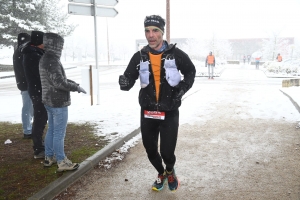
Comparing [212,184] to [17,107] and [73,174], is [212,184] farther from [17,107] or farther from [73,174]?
Result: [17,107]

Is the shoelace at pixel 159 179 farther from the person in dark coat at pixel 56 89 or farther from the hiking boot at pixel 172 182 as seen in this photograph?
the person in dark coat at pixel 56 89

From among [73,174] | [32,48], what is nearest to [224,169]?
[73,174]

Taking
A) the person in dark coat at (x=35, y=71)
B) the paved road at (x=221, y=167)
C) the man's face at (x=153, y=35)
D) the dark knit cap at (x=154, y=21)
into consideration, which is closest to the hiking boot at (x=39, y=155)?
the person in dark coat at (x=35, y=71)

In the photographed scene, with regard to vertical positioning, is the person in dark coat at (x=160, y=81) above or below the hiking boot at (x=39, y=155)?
above

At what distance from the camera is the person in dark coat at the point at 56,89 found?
3.47 metres

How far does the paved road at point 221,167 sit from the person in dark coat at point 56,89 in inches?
24.4

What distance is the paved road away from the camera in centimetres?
342

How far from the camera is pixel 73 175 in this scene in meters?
3.74

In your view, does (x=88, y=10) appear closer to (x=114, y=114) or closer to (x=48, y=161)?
(x=114, y=114)

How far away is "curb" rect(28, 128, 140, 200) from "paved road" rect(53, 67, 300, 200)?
10 cm

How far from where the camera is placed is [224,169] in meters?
4.14

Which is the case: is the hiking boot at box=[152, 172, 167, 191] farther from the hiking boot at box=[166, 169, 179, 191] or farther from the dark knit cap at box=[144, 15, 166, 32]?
the dark knit cap at box=[144, 15, 166, 32]

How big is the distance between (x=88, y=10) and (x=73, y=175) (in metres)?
6.41

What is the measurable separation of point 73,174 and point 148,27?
225 cm
